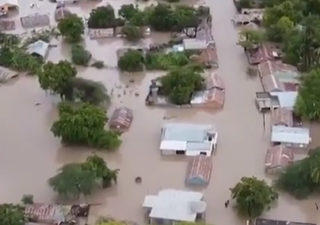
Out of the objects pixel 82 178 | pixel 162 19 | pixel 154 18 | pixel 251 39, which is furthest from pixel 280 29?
pixel 82 178

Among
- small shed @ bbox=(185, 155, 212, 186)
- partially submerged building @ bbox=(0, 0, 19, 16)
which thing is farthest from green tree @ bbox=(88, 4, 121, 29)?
small shed @ bbox=(185, 155, 212, 186)

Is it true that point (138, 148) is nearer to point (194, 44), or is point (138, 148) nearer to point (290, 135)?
point (290, 135)

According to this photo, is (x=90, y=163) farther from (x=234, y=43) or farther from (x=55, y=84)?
(x=234, y=43)

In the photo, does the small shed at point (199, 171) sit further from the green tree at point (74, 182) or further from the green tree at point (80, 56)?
the green tree at point (80, 56)

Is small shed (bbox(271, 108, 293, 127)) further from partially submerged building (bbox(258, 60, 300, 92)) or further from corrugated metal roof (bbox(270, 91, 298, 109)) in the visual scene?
partially submerged building (bbox(258, 60, 300, 92))

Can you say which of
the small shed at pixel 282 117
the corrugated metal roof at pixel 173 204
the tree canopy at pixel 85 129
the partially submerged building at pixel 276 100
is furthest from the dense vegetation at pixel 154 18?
the corrugated metal roof at pixel 173 204

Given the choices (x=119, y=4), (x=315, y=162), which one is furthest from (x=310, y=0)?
(x=315, y=162)

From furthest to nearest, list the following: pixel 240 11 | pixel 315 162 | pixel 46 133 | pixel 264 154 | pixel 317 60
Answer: pixel 240 11
pixel 317 60
pixel 46 133
pixel 264 154
pixel 315 162
